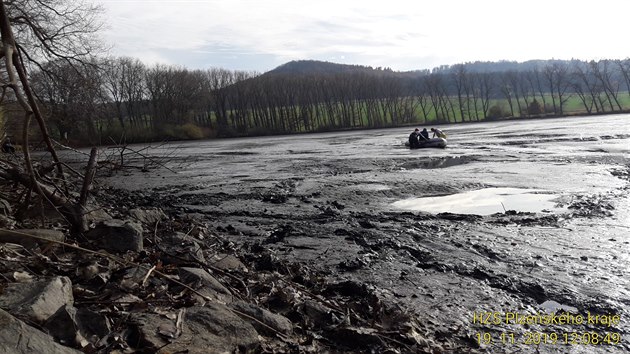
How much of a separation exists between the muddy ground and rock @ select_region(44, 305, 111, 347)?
3367 mm

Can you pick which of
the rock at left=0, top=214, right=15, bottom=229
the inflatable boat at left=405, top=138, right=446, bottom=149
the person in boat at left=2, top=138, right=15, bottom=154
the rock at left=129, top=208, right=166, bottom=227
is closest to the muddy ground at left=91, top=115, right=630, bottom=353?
the rock at left=129, top=208, right=166, bottom=227

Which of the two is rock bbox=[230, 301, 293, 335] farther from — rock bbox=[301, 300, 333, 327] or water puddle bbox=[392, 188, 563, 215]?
water puddle bbox=[392, 188, 563, 215]

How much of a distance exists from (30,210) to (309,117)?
315 ft

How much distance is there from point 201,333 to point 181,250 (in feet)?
11.7

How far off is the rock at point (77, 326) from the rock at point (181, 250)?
2298 millimetres

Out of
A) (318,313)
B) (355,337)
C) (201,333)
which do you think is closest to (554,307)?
(355,337)

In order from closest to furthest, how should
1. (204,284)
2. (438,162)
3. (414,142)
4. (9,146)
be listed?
(204,284)
(9,146)
(438,162)
(414,142)

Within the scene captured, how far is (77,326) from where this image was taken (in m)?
3.63

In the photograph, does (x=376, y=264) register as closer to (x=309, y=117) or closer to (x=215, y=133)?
(x=215, y=133)

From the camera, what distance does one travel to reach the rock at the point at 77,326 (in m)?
3.53

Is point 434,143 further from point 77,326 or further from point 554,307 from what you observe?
point 77,326

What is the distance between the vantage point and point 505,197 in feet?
46.9

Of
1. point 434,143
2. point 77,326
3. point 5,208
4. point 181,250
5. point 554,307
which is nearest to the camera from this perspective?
point 77,326

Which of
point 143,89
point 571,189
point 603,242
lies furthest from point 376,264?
point 143,89
